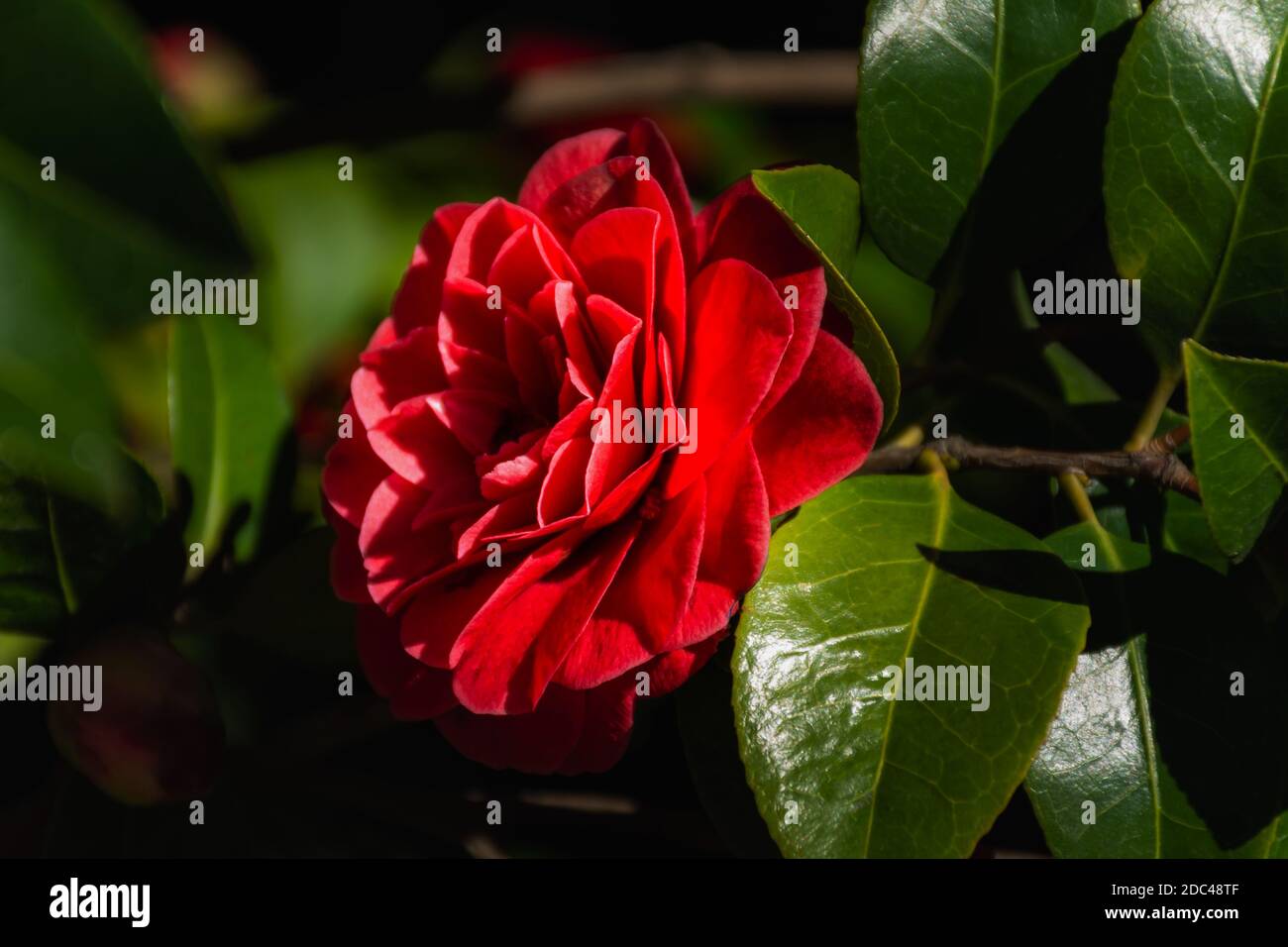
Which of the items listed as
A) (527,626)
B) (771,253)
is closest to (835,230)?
(771,253)

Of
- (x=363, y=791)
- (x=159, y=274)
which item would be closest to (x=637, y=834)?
(x=363, y=791)

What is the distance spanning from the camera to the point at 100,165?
1024 mm

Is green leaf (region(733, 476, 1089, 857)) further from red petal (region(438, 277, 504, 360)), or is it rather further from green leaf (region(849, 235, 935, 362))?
green leaf (region(849, 235, 935, 362))

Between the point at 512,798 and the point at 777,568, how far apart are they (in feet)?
1.39

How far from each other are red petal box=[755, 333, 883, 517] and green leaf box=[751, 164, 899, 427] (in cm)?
3

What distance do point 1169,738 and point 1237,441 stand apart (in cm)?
19

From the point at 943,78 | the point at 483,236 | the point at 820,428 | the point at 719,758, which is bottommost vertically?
the point at 719,758

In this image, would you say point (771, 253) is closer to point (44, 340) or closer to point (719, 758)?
point (719, 758)

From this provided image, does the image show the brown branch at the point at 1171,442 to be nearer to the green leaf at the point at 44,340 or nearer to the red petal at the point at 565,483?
the red petal at the point at 565,483

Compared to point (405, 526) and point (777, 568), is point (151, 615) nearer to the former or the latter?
point (405, 526)

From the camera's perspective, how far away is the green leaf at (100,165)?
0.99 metres

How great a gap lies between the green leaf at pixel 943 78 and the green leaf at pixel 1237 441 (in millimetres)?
243

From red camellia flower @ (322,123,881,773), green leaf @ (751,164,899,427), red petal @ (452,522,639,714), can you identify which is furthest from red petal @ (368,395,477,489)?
green leaf @ (751,164,899,427)

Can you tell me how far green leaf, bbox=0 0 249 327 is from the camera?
993mm
